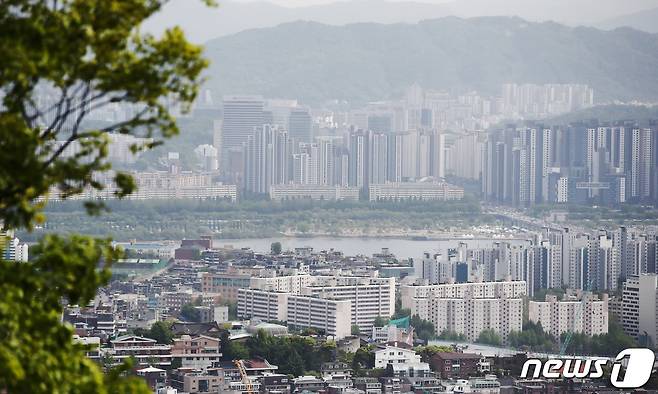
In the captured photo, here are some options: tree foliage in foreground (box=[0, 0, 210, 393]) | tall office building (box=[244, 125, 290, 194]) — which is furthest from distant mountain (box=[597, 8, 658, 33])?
tree foliage in foreground (box=[0, 0, 210, 393])

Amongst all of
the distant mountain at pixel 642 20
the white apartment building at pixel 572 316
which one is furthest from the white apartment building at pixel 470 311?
the distant mountain at pixel 642 20

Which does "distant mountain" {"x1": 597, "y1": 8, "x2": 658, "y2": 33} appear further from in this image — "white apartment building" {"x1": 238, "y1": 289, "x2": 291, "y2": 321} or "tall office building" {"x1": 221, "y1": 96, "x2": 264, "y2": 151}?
"white apartment building" {"x1": 238, "y1": 289, "x2": 291, "y2": 321}

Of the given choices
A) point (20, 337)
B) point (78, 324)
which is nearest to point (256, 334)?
point (78, 324)

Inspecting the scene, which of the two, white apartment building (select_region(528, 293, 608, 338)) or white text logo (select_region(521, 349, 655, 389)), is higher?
white text logo (select_region(521, 349, 655, 389))

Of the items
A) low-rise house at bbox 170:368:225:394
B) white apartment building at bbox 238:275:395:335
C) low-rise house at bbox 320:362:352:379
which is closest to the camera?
low-rise house at bbox 170:368:225:394

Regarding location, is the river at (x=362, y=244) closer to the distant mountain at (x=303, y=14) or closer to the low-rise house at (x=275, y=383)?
the low-rise house at (x=275, y=383)

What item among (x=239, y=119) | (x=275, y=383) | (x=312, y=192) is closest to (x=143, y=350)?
(x=275, y=383)

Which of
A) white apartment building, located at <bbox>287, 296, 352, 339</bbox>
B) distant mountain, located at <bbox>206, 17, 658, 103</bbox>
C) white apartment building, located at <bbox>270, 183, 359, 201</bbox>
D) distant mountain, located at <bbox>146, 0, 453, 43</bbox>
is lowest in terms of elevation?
white apartment building, located at <bbox>287, 296, 352, 339</bbox>

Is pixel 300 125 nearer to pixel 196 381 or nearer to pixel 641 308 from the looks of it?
pixel 641 308
